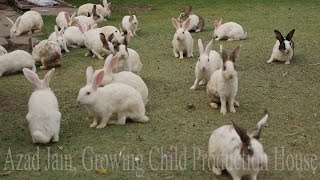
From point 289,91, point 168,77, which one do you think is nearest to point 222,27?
point 168,77

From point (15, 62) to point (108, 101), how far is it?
9.62 ft

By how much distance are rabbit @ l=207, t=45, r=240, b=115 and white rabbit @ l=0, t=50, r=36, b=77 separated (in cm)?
302

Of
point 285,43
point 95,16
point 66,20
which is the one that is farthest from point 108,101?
point 95,16

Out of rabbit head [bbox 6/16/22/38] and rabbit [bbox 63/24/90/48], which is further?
rabbit head [bbox 6/16/22/38]

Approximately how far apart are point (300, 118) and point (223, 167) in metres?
1.78

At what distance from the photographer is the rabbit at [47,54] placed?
794cm

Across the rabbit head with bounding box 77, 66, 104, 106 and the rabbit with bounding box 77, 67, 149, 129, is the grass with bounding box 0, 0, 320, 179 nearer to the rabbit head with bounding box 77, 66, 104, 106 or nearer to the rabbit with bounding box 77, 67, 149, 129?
the rabbit with bounding box 77, 67, 149, 129

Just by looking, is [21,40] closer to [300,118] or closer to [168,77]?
[168,77]

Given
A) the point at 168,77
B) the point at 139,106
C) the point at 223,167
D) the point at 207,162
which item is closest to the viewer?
the point at 223,167

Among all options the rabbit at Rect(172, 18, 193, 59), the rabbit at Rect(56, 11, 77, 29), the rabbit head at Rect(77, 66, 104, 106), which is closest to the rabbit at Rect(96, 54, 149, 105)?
the rabbit head at Rect(77, 66, 104, 106)

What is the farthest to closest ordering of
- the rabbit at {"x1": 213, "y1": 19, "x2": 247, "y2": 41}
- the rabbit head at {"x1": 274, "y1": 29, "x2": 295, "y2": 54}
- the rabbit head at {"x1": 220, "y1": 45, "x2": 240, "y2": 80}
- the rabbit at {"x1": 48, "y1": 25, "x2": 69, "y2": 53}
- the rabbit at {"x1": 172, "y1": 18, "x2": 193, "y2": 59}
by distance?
the rabbit at {"x1": 213, "y1": 19, "x2": 247, "y2": 41}
the rabbit at {"x1": 48, "y1": 25, "x2": 69, "y2": 53}
the rabbit at {"x1": 172, "y1": 18, "x2": 193, "y2": 59}
the rabbit head at {"x1": 274, "y1": 29, "x2": 295, "y2": 54}
the rabbit head at {"x1": 220, "y1": 45, "x2": 240, "y2": 80}

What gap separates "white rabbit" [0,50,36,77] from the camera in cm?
754

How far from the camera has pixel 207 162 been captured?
14.2 ft

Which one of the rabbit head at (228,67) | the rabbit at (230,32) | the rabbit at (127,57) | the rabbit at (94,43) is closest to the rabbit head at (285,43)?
the rabbit at (230,32)
